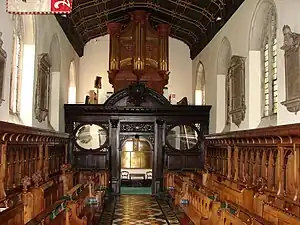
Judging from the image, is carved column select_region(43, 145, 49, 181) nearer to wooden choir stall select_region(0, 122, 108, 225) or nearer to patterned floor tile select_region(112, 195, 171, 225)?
wooden choir stall select_region(0, 122, 108, 225)

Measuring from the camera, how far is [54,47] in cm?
1389

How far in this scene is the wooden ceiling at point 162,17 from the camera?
47.2ft

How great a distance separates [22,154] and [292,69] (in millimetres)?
5556

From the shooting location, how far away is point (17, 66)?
Answer: 35.7 ft

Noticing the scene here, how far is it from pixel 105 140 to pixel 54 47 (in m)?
4.06

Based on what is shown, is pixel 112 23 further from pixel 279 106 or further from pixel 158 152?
pixel 279 106

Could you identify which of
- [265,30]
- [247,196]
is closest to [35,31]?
[265,30]

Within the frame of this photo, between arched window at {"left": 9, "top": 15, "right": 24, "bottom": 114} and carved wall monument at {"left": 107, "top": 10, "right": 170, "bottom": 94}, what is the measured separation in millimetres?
6298

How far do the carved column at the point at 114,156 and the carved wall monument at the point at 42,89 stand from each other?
3489 millimetres

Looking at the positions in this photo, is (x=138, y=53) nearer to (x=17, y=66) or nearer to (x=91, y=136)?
(x=91, y=136)

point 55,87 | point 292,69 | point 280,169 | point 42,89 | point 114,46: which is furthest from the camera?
point 114,46

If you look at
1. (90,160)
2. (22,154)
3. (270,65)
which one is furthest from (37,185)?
(90,160)

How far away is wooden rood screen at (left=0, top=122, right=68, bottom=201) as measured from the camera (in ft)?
26.3

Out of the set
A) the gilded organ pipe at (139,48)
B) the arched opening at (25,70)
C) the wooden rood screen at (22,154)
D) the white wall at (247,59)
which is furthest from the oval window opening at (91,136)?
the arched opening at (25,70)
